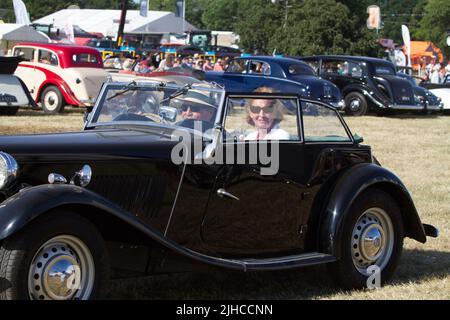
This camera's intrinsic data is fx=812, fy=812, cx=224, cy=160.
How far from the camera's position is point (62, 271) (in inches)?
169

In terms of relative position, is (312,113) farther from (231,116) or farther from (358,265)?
(358,265)

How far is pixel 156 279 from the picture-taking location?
586 centimetres

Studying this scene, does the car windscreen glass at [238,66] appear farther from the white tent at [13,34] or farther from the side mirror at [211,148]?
the side mirror at [211,148]

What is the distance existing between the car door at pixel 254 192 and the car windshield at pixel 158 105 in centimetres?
17

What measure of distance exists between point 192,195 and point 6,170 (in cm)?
123

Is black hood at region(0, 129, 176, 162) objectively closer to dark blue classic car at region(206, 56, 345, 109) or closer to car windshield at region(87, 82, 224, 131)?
car windshield at region(87, 82, 224, 131)

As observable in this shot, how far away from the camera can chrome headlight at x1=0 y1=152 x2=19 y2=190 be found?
4312mm

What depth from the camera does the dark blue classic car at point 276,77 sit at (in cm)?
2042

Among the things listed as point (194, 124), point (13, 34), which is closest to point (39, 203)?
point (194, 124)

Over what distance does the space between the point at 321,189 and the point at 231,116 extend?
2.79 feet

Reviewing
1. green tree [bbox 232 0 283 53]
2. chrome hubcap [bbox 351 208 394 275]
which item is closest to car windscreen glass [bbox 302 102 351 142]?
chrome hubcap [bbox 351 208 394 275]

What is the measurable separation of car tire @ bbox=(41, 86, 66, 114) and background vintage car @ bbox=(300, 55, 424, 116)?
7.65m

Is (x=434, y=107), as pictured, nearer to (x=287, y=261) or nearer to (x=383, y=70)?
(x=383, y=70)
